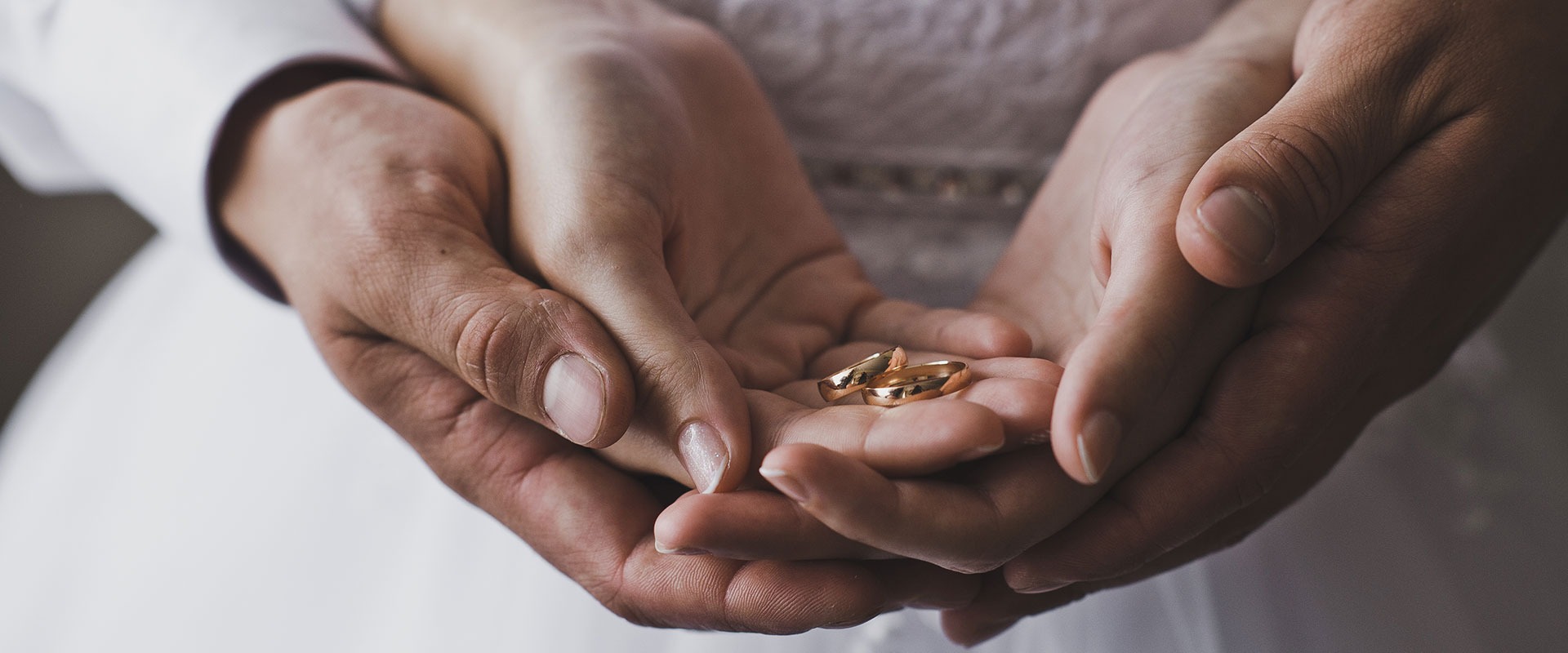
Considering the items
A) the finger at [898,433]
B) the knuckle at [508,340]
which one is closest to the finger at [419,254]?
the knuckle at [508,340]

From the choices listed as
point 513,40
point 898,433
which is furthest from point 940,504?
point 513,40

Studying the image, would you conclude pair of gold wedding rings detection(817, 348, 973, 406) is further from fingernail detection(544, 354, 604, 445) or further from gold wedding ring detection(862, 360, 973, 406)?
fingernail detection(544, 354, 604, 445)

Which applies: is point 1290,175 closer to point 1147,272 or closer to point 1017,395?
point 1147,272

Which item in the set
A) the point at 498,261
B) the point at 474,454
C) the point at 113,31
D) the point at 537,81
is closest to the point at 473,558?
the point at 474,454

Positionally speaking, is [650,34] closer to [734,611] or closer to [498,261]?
[498,261]

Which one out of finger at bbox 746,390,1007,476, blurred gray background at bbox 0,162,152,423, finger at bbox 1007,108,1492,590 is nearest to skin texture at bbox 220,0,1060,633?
finger at bbox 746,390,1007,476

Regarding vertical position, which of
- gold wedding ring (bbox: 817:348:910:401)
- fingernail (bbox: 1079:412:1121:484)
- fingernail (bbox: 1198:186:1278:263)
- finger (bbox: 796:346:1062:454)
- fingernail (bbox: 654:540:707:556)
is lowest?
fingernail (bbox: 654:540:707:556)
